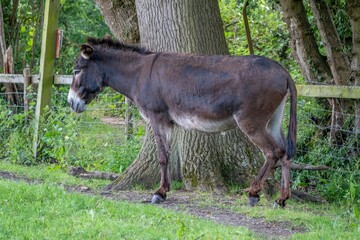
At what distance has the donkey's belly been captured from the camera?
855 cm

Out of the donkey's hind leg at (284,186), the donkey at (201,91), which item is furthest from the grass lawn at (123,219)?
the donkey at (201,91)

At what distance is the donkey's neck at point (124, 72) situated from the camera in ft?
30.7

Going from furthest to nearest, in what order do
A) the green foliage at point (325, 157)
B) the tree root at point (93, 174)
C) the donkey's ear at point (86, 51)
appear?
the tree root at point (93, 174)
the green foliage at point (325, 157)
the donkey's ear at point (86, 51)

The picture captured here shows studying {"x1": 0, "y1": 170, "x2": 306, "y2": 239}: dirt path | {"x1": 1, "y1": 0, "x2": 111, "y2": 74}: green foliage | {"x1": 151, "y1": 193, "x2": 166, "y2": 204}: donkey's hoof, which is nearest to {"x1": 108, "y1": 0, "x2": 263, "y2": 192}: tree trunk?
{"x1": 0, "y1": 170, "x2": 306, "y2": 239}: dirt path

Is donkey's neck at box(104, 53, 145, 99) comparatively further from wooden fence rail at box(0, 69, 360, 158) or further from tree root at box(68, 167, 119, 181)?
wooden fence rail at box(0, 69, 360, 158)

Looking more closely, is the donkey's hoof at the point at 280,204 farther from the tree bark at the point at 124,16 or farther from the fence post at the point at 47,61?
the fence post at the point at 47,61

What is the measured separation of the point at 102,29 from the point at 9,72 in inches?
337

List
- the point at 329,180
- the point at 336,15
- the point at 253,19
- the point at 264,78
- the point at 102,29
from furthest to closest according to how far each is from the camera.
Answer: the point at 102,29, the point at 253,19, the point at 336,15, the point at 329,180, the point at 264,78

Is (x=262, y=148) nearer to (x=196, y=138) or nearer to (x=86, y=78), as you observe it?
(x=196, y=138)

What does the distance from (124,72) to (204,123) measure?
1.46 meters

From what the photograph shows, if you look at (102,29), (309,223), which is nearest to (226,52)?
(309,223)

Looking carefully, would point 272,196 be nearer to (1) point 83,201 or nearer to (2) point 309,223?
(2) point 309,223

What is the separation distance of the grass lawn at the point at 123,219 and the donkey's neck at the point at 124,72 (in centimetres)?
166

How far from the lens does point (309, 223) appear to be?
→ 750 cm
